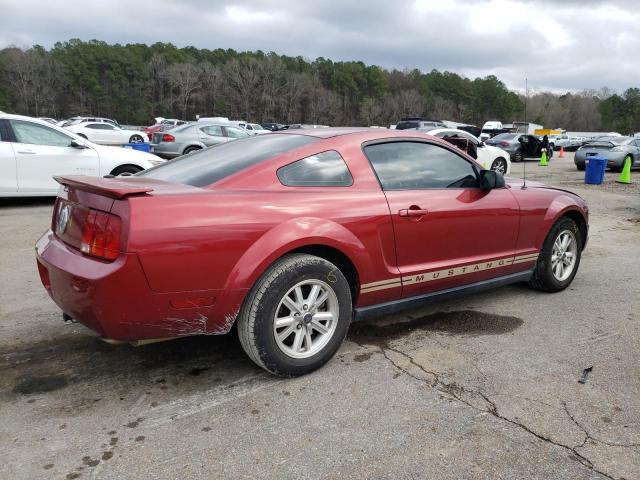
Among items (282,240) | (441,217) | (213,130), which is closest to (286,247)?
(282,240)

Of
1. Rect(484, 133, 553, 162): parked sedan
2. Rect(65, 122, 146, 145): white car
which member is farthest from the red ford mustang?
Rect(65, 122, 146, 145): white car

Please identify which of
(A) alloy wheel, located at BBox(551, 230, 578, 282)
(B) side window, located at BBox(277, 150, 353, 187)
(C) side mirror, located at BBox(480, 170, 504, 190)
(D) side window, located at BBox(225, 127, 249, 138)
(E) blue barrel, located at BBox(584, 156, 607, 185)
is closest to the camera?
(B) side window, located at BBox(277, 150, 353, 187)

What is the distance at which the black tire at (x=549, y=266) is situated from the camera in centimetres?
465

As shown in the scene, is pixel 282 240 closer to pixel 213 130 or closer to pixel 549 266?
pixel 549 266

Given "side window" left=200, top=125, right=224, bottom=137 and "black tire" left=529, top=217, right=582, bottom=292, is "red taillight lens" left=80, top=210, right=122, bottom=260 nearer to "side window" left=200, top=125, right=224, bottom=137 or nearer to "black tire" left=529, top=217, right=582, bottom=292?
"black tire" left=529, top=217, right=582, bottom=292

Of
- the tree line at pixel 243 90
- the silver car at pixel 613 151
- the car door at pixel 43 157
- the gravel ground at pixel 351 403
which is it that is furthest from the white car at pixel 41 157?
the tree line at pixel 243 90

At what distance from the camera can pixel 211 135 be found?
1788 cm

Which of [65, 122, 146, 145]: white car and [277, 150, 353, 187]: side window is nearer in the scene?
[277, 150, 353, 187]: side window

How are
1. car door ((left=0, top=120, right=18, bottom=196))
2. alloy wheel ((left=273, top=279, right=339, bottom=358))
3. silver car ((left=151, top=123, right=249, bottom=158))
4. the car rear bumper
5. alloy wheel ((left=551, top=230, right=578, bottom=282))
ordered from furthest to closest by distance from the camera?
silver car ((left=151, top=123, right=249, bottom=158)) < car door ((left=0, top=120, right=18, bottom=196)) < alloy wheel ((left=551, top=230, right=578, bottom=282)) < alloy wheel ((left=273, top=279, right=339, bottom=358)) < the car rear bumper

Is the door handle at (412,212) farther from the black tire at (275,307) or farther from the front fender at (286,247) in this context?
the black tire at (275,307)

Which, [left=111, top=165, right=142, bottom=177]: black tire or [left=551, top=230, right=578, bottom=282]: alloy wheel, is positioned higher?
[left=111, top=165, right=142, bottom=177]: black tire

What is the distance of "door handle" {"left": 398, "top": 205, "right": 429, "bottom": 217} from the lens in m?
3.48

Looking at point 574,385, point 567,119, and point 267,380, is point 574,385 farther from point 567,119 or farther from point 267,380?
point 567,119

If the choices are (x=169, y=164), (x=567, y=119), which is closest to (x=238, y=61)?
(x=567, y=119)
